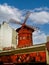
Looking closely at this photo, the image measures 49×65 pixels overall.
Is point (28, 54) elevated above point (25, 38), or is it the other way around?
point (25, 38)

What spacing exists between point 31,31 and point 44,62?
14.1 meters

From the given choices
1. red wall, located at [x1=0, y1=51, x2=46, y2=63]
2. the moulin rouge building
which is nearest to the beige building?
the moulin rouge building

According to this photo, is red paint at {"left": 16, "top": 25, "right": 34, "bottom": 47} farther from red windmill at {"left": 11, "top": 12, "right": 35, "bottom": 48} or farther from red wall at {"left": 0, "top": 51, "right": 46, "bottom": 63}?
red wall at {"left": 0, "top": 51, "right": 46, "bottom": 63}

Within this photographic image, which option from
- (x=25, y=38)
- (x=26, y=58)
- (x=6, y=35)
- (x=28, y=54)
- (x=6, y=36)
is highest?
(x=6, y=35)

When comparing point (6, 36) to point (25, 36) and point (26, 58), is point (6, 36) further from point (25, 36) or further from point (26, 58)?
point (26, 58)

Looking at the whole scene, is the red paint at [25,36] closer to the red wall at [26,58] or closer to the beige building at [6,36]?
the red wall at [26,58]

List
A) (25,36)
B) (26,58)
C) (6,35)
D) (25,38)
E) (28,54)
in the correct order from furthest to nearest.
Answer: (6,35), (25,36), (25,38), (26,58), (28,54)

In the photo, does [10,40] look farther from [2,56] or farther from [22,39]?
[2,56]

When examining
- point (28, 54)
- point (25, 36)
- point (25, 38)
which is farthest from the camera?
point (25, 36)

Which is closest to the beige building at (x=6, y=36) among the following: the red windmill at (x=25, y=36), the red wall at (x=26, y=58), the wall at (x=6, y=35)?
the wall at (x=6, y=35)

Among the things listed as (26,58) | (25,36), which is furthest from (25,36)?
(26,58)

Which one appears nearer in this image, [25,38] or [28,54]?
[28,54]

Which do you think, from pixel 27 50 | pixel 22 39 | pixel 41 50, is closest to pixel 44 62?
pixel 41 50

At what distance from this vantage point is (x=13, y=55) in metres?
27.2
